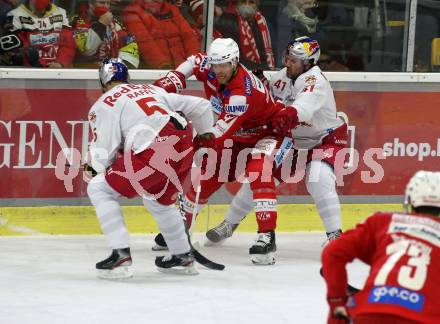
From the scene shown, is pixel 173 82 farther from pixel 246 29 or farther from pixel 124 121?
pixel 246 29

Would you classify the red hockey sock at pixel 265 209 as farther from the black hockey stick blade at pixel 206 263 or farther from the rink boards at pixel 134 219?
the rink boards at pixel 134 219

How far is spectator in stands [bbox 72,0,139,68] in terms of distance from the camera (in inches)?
290

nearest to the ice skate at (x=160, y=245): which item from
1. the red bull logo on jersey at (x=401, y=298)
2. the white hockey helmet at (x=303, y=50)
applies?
the white hockey helmet at (x=303, y=50)

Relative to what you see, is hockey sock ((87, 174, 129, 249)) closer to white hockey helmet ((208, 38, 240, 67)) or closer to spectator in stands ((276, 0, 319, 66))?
white hockey helmet ((208, 38, 240, 67))

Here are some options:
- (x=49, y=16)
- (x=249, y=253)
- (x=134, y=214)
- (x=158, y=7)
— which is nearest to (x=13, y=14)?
(x=49, y=16)

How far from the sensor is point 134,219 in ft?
24.5

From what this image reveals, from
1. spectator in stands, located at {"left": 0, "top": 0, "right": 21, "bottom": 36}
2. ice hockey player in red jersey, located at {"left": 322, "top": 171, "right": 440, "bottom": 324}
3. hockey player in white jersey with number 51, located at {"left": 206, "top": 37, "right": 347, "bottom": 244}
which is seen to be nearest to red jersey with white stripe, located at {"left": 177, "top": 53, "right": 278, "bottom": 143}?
hockey player in white jersey with number 51, located at {"left": 206, "top": 37, "right": 347, "bottom": 244}

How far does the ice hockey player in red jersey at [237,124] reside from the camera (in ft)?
21.7

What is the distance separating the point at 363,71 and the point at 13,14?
229 cm

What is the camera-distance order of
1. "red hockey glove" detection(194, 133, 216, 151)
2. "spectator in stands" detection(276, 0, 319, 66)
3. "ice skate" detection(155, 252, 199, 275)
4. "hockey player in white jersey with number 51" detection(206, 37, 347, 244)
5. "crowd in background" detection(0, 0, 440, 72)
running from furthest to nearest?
"spectator in stands" detection(276, 0, 319, 66)
"crowd in background" detection(0, 0, 440, 72)
"hockey player in white jersey with number 51" detection(206, 37, 347, 244)
"red hockey glove" detection(194, 133, 216, 151)
"ice skate" detection(155, 252, 199, 275)

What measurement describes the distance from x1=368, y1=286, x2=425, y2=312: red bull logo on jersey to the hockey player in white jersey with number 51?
10.6ft

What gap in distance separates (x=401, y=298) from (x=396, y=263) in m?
0.11

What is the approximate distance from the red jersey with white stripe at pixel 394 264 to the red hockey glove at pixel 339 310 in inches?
0.7

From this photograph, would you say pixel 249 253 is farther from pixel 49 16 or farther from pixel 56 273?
pixel 49 16
